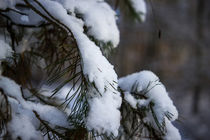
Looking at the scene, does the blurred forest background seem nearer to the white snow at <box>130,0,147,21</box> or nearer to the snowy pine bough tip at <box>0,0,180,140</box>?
the white snow at <box>130,0,147,21</box>

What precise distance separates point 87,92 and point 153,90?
288 mm

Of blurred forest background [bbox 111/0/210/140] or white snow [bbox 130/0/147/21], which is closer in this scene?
white snow [bbox 130/0/147/21]

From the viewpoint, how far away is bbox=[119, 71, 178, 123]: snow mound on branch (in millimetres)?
827

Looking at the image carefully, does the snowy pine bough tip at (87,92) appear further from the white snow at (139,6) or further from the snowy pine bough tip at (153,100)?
the white snow at (139,6)

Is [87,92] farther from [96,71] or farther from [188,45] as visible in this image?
[188,45]

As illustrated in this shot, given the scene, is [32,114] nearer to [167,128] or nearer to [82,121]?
[82,121]

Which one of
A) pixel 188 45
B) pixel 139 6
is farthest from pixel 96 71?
pixel 188 45

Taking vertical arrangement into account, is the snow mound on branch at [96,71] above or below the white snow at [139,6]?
below

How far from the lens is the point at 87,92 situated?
698 millimetres

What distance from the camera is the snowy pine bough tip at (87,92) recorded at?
2.25 feet

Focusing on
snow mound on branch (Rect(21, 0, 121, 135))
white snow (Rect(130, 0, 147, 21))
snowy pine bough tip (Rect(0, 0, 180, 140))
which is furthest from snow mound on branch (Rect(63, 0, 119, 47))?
white snow (Rect(130, 0, 147, 21))

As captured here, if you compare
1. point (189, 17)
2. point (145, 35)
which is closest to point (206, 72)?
point (189, 17)

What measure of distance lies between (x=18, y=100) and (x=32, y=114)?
3.0 inches

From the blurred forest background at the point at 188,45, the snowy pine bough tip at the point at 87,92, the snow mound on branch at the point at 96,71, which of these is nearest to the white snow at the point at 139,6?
the snowy pine bough tip at the point at 87,92
